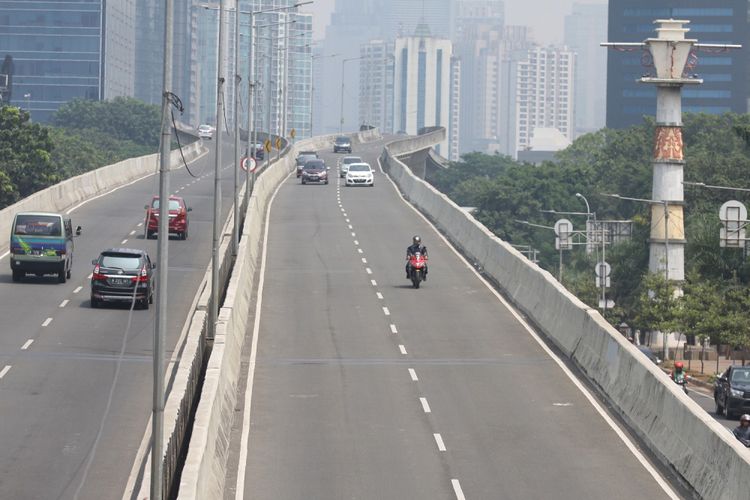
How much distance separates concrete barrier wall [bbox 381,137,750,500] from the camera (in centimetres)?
2081

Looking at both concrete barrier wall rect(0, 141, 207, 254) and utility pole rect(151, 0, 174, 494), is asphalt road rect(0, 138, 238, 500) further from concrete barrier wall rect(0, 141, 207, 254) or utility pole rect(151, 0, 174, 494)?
utility pole rect(151, 0, 174, 494)

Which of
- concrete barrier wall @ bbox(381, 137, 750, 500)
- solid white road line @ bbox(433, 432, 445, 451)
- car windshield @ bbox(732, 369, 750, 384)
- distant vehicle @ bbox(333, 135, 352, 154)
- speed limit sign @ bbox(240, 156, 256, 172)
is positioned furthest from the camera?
distant vehicle @ bbox(333, 135, 352, 154)

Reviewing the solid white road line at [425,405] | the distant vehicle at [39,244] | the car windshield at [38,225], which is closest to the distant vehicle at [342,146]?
the distant vehicle at [39,244]

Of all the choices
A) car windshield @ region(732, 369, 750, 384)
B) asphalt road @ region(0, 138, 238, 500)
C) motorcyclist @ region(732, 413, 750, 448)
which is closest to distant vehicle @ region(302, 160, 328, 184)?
asphalt road @ region(0, 138, 238, 500)

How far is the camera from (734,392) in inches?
1529

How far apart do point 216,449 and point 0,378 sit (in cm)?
888

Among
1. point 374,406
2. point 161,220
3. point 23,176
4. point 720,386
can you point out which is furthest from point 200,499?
point 23,176

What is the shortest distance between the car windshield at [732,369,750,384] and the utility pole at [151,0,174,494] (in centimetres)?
2291

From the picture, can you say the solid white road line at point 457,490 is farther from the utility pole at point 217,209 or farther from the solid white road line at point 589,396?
the utility pole at point 217,209

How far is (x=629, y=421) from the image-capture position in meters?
26.6

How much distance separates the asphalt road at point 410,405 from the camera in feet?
73.4

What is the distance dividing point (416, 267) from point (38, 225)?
36.7 feet

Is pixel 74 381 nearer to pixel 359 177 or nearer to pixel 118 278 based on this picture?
pixel 118 278

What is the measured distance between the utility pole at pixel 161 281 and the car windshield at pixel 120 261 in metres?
20.3
